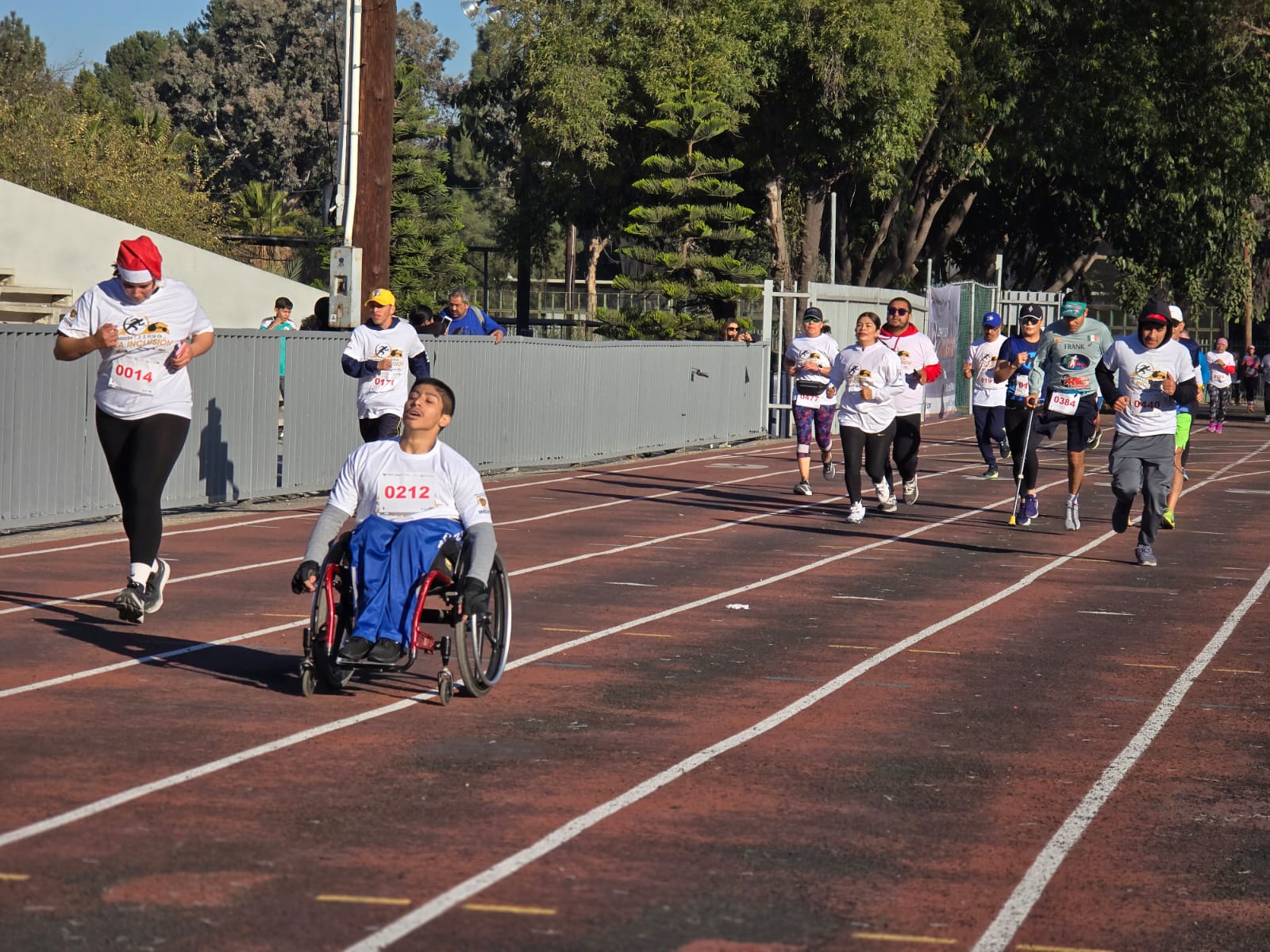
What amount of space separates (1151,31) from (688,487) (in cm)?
2721

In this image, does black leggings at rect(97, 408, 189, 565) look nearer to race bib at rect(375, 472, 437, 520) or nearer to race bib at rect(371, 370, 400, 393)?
race bib at rect(375, 472, 437, 520)

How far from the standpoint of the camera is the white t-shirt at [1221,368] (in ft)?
117

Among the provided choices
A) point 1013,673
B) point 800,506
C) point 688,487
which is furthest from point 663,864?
point 688,487

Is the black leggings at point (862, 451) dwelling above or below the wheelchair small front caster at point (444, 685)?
above

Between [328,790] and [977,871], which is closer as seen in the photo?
[977,871]

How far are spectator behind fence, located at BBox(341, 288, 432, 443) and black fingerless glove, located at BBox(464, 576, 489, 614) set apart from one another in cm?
771

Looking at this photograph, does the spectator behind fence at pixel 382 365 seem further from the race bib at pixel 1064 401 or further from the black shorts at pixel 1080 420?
the black shorts at pixel 1080 420

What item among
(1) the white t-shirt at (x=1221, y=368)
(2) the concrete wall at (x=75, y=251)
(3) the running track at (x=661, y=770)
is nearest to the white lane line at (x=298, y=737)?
(3) the running track at (x=661, y=770)

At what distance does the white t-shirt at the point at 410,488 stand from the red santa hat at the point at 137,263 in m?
2.29

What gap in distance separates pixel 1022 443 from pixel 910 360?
4.93 feet

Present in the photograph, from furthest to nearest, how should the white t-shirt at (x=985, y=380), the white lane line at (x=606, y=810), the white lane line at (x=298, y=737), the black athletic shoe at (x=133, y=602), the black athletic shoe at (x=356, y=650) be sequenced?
the white t-shirt at (x=985, y=380), the black athletic shoe at (x=133, y=602), the black athletic shoe at (x=356, y=650), the white lane line at (x=298, y=737), the white lane line at (x=606, y=810)

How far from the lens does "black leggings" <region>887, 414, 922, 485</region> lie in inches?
709

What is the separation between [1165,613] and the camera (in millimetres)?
11781

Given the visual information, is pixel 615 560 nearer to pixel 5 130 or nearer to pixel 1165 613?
pixel 1165 613
